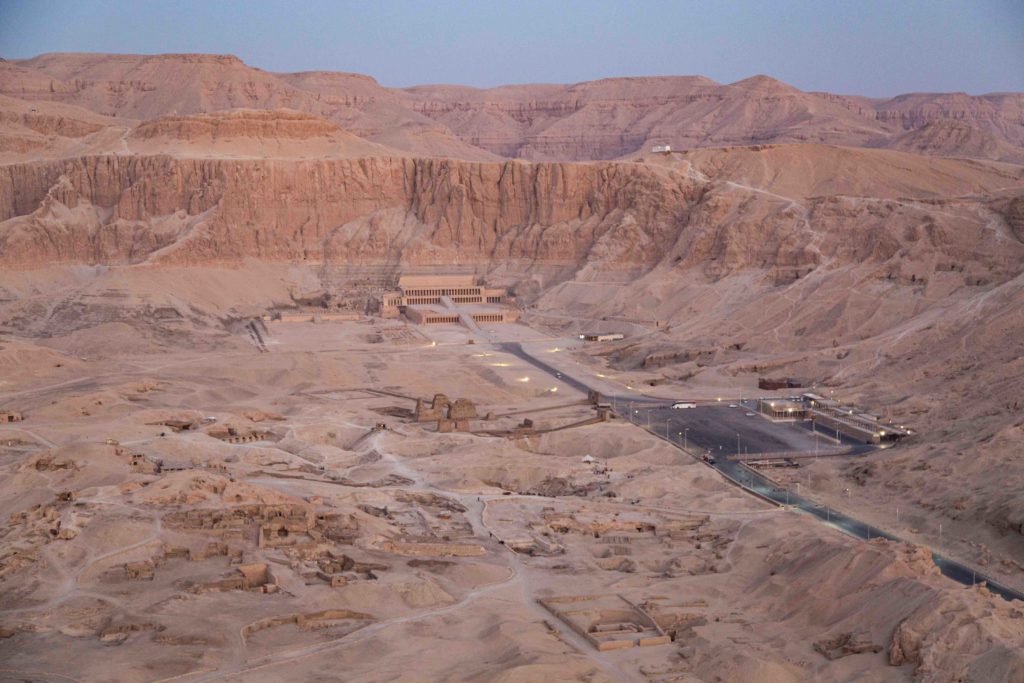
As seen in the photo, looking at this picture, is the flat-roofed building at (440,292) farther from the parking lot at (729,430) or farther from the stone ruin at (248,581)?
the stone ruin at (248,581)

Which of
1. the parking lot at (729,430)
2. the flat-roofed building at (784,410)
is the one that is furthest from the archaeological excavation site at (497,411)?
the flat-roofed building at (784,410)

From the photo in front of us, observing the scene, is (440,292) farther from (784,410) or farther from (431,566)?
(431,566)

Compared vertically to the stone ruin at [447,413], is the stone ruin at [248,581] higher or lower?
higher

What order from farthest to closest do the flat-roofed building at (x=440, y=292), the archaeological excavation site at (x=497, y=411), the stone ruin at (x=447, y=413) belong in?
1. the flat-roofed building at (x=440, y=292)
2. the stone ruin at (x=447, y=413)
3. the archaeological excavation site at (x=497, y=411)

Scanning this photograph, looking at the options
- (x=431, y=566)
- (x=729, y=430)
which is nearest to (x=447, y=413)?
(x=729, y=430)

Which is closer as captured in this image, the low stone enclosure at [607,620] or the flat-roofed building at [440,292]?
the low stone enclosure at [607,620]

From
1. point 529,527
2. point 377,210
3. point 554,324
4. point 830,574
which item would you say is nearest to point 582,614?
point 830,574
